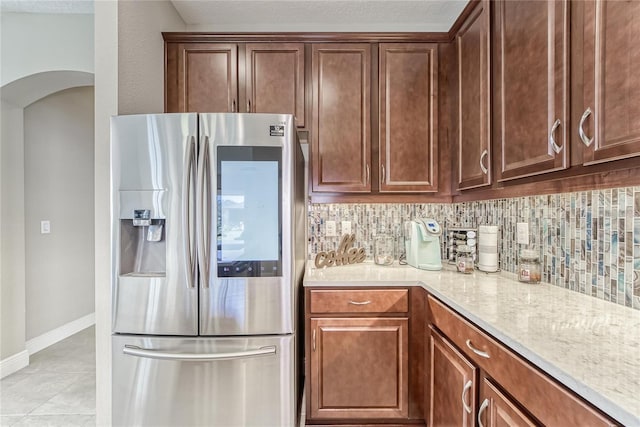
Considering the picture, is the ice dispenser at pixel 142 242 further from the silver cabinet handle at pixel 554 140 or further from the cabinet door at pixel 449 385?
the silver cabinet handle at pixel 554 140

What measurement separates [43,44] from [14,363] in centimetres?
245

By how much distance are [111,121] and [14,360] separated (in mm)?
2305

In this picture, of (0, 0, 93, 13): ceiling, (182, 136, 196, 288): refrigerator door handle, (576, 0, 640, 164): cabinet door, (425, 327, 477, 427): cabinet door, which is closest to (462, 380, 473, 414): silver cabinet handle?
(425, 327, 477, 427): cabinet door

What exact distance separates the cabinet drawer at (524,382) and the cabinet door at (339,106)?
1.22 meters

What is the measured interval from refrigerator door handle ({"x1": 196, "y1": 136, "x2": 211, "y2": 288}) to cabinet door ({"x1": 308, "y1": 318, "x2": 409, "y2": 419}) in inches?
24.7

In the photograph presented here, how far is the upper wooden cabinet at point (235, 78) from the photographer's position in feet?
6.85

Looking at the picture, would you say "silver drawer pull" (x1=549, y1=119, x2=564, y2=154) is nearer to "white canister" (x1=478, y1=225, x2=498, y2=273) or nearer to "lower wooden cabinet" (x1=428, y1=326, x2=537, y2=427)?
"white canister" (x1=478, y1=225, x2=498, y2=273)

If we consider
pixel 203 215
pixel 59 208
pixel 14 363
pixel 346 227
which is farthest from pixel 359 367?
pixel 59 208

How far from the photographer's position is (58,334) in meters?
3.07

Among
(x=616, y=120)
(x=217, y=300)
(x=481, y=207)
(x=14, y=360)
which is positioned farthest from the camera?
(x=14, y=360)

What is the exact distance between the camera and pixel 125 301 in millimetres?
1529

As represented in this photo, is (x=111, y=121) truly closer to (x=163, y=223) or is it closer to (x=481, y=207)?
(x=163, y=223)

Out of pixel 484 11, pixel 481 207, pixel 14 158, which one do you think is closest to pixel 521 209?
pixel 481 207

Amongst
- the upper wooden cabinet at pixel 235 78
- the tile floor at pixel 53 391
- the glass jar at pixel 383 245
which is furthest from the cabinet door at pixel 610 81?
the tile floor at pixel 53 391
